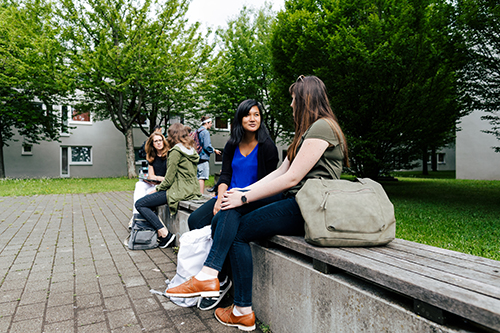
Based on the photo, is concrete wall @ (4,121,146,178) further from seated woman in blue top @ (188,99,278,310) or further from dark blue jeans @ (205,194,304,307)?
dark blue jeans @ (205,194,304,307)

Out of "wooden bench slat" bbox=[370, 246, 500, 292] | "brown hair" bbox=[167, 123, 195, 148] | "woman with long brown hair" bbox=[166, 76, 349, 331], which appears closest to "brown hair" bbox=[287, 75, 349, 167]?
"woman with long brown hair" bbox=[166, 76, 349, 331]

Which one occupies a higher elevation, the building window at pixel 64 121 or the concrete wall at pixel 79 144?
the building window at pixel 64 121

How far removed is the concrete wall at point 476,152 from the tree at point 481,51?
13775mm

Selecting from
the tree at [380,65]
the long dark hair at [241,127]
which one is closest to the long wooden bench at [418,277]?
the long dark hair at [241,127]

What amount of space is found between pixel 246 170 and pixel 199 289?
133cm

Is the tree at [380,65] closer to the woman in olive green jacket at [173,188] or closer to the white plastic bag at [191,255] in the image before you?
the woman in olive green jacket at [173,188]

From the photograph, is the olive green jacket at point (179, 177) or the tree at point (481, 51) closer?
the olive green jacket at point (179, 177)

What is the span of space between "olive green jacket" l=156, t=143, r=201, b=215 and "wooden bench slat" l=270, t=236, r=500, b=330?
129 inches

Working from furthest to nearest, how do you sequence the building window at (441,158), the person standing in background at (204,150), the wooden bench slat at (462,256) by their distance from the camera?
1. the building window at (441,158)
2. the person standing in background at (204,150)
3. the wooden bench slat at (462,256)

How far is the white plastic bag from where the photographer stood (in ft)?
10.3

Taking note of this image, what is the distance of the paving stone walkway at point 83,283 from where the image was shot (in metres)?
2.76

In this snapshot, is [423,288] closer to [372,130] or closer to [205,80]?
[372,130]

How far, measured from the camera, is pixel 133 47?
17.8 metres

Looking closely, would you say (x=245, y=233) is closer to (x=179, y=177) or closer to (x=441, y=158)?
(x=179, y=177)
